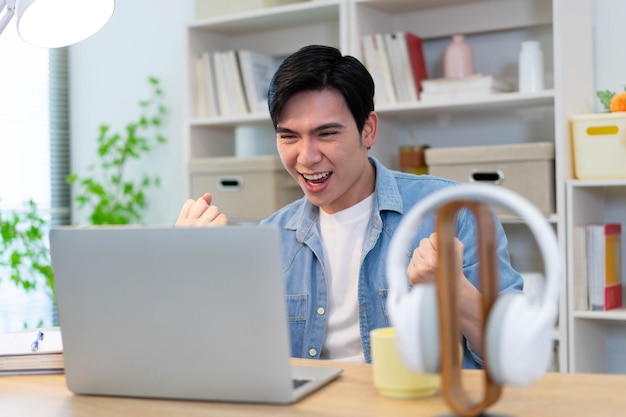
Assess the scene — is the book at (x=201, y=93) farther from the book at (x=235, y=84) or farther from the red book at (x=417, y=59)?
the red book at (x=417, y=59)

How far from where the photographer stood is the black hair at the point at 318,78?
6.51 feet

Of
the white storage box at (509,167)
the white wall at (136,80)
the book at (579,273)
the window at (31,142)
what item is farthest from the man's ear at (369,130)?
the window at (31,142)

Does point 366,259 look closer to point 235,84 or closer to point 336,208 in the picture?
point 336,208

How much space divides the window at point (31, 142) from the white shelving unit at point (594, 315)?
255 cm

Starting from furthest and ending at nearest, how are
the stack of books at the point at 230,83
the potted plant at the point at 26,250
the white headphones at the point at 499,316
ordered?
the potted plant at the point at 26,250, the stack of books at the point at 230,83, the white headphones at the point at 499,316

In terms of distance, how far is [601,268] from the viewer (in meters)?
2.69

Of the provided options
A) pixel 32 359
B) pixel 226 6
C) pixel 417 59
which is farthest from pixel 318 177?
pixel 226 6

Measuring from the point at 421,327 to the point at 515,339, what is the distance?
0.35ft

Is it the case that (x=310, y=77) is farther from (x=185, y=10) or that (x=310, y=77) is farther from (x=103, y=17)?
(x=185, y=10)

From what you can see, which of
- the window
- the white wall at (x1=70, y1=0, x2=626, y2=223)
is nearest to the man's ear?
the white wall at (x1=70, y1=0, x2=626, y2=223)

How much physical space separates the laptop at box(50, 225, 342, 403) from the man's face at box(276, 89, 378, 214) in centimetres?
76

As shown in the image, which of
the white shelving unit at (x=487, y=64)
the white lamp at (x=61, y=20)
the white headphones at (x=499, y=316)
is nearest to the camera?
the white headphones at (x=499, y=316)

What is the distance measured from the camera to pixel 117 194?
4203 mm

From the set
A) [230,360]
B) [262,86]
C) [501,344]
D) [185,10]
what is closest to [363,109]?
[230,360]
